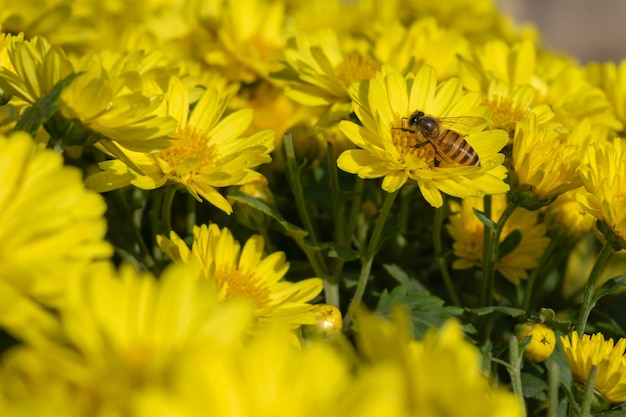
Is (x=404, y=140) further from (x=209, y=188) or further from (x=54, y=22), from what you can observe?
(x=54, y=22)

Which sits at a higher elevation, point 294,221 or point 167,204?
point 167,204

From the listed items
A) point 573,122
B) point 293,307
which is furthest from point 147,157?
point 573,122

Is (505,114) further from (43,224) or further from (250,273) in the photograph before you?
(43,224)

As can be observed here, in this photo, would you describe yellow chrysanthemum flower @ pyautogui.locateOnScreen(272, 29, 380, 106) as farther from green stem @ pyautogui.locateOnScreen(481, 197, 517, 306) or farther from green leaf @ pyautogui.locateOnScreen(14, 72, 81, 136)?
green leaf @ pyautogui.locateOnScreen(14, 72, 81, 136)

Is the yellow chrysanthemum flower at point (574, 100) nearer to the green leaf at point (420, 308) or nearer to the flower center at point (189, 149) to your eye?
the green leaf at point (420, 308)

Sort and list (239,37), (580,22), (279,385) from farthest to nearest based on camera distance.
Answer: (580,22)
(239,37)
(279,385)

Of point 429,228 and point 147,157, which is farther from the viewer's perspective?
point 429,228

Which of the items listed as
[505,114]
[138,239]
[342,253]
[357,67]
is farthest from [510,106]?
[138,239]
